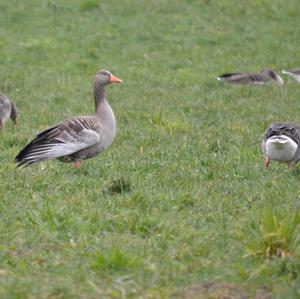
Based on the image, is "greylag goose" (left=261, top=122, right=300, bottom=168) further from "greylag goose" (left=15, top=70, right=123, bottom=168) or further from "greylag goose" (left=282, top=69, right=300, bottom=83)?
"greylag goose" (left=282, top=69, right=300, bottom=83)

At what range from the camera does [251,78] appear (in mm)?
17328

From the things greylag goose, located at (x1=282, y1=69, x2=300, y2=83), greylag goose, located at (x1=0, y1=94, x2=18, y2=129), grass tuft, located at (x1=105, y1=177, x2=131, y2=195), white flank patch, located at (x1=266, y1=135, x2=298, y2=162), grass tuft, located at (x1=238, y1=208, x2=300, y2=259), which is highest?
grass tuft, located at (x1=238, y1=208, x2=300, y2=259)

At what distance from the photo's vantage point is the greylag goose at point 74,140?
9.13 metres

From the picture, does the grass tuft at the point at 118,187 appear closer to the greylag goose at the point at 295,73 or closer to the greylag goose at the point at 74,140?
the greylag goose at the point at 74,140

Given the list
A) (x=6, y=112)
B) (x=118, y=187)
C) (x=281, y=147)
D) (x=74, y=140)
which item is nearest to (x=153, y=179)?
(x=118, y=187)

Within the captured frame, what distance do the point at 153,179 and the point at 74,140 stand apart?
41.5 inches

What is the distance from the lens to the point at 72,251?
667 cm

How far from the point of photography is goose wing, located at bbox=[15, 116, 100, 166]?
910cm

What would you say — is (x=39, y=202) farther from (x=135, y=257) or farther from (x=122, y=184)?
(x=135, y=257)

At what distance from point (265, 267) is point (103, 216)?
1782 millimetres

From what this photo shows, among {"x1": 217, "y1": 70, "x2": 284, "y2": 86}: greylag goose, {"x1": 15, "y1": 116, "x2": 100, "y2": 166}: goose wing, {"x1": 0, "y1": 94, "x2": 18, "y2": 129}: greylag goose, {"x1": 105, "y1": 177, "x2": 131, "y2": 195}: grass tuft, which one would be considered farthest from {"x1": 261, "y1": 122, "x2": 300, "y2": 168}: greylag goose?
{"x1": 217, "y1": 70, "x2": 284, "y2": 86}: greylag goose

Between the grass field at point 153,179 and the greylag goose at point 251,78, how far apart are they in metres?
0.28

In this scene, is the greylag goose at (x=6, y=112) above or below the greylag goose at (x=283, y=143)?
below

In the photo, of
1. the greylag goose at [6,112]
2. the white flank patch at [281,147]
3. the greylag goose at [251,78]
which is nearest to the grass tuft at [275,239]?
the white flank patch at [281,147]
